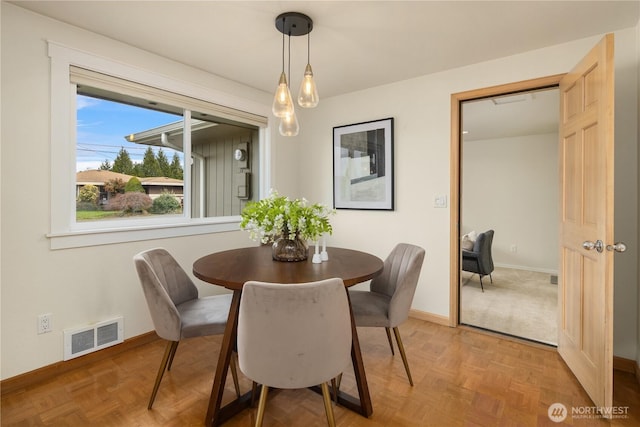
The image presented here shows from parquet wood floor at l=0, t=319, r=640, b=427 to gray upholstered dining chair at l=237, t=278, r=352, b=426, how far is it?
1.79ft

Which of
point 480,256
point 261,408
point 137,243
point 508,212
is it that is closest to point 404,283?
point 261,408

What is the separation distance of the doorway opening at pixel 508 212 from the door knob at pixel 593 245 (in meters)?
1.09

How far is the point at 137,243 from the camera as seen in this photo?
2494 mm

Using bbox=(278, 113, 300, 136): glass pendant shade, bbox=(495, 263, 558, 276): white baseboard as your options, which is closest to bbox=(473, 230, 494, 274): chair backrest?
bbox=(495, 263, 558, 276): white baseboard

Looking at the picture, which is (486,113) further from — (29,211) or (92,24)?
(29,211)

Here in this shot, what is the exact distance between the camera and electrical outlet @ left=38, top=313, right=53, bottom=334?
202cm

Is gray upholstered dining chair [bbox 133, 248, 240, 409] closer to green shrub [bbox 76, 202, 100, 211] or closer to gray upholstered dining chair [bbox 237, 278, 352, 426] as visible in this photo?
gray upholstered dining chair [bbox 237, 278, 352, 426]

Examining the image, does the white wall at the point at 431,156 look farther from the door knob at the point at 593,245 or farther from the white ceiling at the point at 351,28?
the door knob at the point at 593,245

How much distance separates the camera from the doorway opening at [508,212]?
9.65 feet

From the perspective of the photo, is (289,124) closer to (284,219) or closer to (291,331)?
(284,219)

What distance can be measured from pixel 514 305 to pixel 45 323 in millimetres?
4338

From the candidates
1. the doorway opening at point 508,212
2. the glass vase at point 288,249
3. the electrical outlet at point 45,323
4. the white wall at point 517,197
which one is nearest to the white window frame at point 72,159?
the electrical outlet at point 45,323

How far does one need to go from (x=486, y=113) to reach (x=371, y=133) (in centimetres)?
191

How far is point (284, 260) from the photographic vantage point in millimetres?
1976
